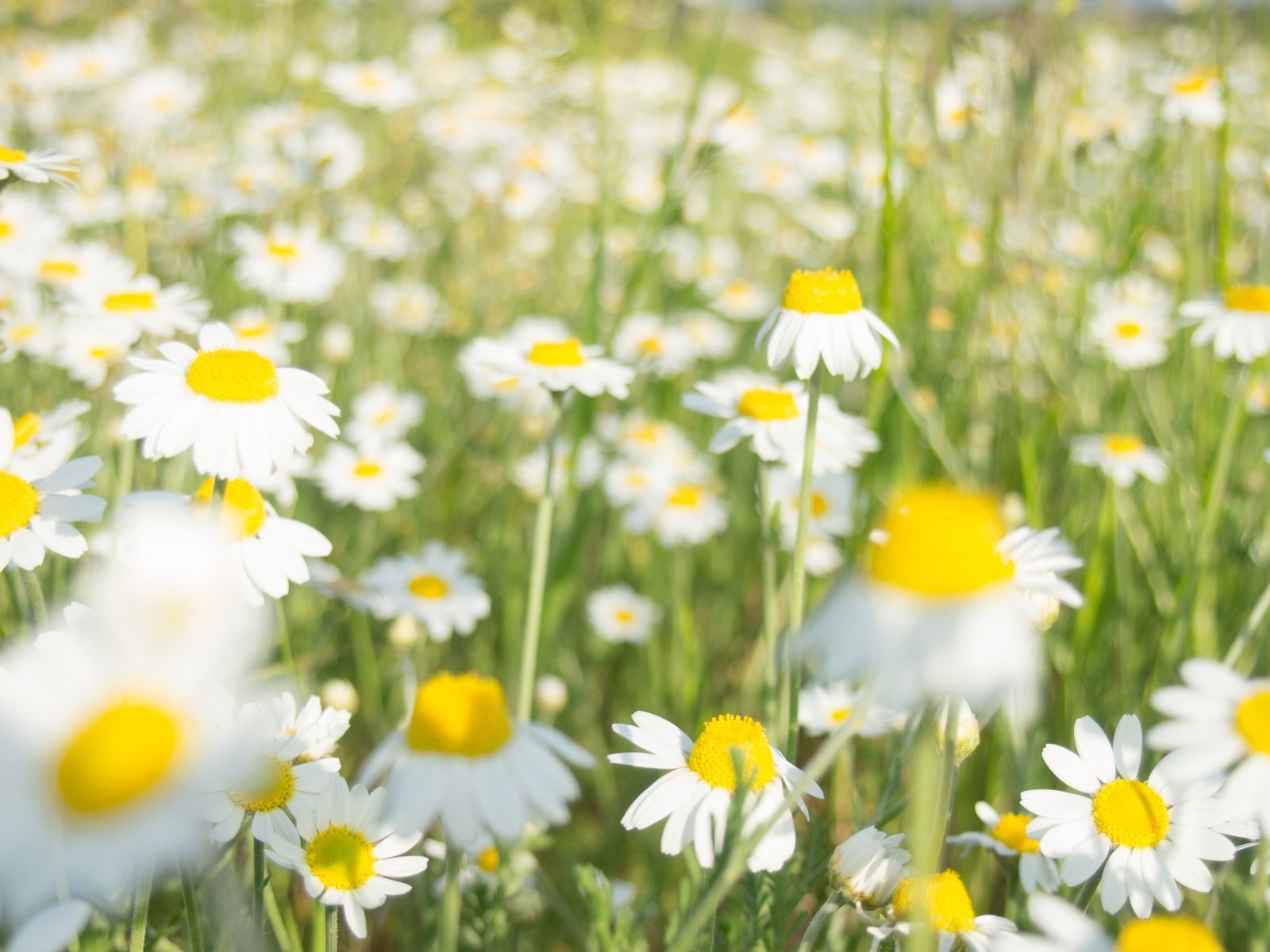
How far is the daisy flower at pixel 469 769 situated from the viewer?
27.6 inches

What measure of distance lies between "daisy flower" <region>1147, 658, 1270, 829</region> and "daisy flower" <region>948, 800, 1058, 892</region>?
26 cm

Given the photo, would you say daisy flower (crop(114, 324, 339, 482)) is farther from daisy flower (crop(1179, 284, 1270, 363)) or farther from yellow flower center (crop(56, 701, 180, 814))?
daisy flower (crop(1179, 284, 1270, 363))

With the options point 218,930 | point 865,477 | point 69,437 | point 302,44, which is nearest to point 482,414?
point 865,477

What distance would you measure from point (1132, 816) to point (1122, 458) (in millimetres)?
1161

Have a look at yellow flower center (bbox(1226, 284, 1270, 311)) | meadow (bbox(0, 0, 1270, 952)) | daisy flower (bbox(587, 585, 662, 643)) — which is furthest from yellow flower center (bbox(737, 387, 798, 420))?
yellow flower center (bbox(1226, 284, 1270, 311))

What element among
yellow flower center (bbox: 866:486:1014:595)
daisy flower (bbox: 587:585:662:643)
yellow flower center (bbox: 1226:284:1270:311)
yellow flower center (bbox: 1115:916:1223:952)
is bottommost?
daisy flower (bbox: 587:585:662:643)

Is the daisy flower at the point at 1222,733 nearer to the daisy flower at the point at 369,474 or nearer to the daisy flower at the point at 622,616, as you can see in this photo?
the daisy flower at the point at 622,616

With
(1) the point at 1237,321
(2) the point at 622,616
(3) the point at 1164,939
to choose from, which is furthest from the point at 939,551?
(2) the point at 622,616

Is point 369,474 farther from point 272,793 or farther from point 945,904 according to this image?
point 945,904

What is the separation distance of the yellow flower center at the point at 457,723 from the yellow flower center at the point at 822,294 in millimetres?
592

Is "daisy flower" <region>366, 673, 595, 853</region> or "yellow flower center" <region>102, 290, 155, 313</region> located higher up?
"yellow flower center" <region>102, 290, 155, 313</region>

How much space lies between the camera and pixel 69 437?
1.19 m

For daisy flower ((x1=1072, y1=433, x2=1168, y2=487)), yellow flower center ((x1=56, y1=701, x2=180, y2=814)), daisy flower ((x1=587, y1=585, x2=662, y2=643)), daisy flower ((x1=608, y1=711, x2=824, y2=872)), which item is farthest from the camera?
daisy flower ((x1=587, y1=585, x2=662, y2=643))

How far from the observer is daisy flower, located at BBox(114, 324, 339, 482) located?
97cm
